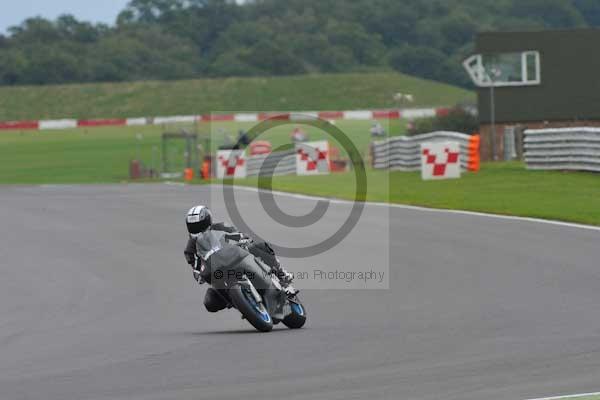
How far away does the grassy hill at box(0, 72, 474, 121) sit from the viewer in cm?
10344

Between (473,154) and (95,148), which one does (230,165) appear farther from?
(95,148)

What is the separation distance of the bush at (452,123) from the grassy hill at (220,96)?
28.3 m

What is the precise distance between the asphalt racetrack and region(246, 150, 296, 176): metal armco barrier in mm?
22775

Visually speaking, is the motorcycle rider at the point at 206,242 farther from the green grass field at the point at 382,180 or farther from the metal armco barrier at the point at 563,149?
the metal armco barrier at the point at 563,149

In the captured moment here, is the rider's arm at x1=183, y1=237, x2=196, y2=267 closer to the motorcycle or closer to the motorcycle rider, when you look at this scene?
the motorcycle rider

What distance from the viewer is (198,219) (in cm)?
1273

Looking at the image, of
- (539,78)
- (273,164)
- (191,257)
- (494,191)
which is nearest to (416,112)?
(539,78)

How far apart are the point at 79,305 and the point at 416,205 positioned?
44.5 feet

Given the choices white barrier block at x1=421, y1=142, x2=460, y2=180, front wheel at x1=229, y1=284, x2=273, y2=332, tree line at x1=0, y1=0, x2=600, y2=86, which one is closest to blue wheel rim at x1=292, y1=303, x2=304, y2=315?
front wheel at x1=229, y1=284, x2=273, y2=332

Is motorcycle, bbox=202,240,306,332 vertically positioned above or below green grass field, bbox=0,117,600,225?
below

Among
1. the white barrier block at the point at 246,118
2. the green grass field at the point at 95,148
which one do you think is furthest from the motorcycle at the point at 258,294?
the white barrier block at the point at 246,118

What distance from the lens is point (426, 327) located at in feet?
Result: 41.4

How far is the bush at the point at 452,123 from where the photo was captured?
68.7m

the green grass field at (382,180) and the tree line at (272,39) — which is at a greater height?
the tree line at (272,39)
